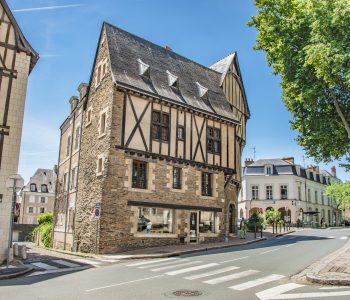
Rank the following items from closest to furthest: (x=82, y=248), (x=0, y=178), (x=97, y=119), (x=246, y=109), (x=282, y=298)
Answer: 1. (x=282, y=298)
2. (x=0, y=178)
3. (x=82, y=248)
4. (x=97, y=119)
5. (x=246, y=109)

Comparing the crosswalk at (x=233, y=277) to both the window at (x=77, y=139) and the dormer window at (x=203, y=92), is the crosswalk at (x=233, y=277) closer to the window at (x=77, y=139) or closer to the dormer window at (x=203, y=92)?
the window at (x=77, y=139)

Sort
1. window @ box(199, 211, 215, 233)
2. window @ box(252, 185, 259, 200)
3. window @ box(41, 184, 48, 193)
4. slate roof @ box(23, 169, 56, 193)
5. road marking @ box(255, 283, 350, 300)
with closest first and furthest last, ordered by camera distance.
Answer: road marking @ box(255, 283, 350, 300), window @ box(199, 211, 215, 233), window @ box(252, 185, 259, 200), window @ box(41, 184, 48, 193), slate roof @ box(23, 169, 56, 193)

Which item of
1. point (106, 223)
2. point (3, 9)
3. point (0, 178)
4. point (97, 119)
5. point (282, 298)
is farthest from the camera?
point (97, 119)

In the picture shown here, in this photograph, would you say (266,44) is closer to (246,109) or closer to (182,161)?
(182,161)

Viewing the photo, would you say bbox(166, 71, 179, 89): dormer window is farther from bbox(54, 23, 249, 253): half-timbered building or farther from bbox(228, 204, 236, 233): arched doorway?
bbox(228, 204, 236, 233): arched doorway

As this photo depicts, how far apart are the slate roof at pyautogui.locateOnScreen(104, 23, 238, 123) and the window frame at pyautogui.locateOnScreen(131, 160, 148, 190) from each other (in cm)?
365

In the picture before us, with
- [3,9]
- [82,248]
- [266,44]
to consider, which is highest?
[3,9]

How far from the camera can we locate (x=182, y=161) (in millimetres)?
18719

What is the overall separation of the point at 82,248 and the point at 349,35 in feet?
47.8

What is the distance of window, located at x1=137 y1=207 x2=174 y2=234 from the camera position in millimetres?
16781

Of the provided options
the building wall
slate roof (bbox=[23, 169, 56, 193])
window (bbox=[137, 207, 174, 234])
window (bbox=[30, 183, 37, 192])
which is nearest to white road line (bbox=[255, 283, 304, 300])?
the building wall

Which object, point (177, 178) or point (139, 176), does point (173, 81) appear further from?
point (139, 176)

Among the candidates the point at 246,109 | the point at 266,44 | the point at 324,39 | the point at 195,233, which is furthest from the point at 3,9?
the point at 246,109

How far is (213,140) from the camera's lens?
20781 millimetres
